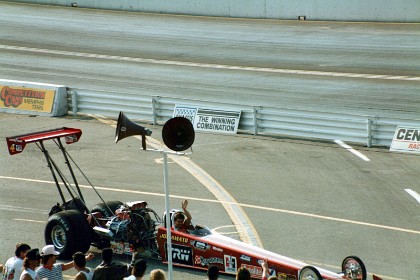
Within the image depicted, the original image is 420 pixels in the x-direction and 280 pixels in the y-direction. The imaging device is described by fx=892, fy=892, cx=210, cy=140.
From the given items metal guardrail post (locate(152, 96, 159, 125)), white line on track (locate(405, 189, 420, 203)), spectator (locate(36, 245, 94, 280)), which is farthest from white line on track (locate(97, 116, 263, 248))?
spectator (locate(36, 245, 94, 280))

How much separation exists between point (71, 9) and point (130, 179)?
100ft

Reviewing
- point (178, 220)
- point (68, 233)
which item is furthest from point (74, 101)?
point (178, 220)

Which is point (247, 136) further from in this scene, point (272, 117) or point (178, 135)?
point (178, 135)

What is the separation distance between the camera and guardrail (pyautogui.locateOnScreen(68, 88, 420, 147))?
28.3 m

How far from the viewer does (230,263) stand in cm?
1644

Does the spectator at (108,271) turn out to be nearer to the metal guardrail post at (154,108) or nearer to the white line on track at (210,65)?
the metal guardrail post at (154,108)

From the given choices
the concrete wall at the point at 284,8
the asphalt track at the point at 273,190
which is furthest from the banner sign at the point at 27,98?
the concrete wall at the point at 284,8

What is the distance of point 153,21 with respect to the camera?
49.5 meters

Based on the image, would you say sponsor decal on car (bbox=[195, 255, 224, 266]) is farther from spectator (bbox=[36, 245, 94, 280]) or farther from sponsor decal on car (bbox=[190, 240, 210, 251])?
spectator (bbox=[36, 245, 94, 280])

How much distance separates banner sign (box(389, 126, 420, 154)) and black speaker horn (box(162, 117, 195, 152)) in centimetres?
1463

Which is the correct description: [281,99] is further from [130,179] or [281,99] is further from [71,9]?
[71,9]

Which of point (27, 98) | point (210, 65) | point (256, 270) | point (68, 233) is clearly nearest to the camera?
point (256, 270)

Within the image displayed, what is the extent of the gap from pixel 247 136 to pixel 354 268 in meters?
15.0

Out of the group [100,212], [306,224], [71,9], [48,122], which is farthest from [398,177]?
[71,9]
